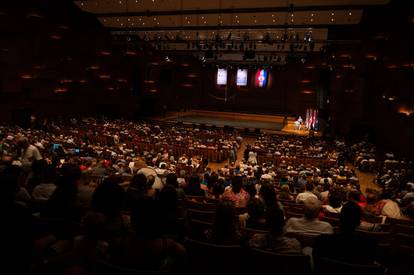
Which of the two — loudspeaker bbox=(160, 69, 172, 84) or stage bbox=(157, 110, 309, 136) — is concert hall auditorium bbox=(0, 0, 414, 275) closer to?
loudspeaker bbox=(160, 69, 172, 84)

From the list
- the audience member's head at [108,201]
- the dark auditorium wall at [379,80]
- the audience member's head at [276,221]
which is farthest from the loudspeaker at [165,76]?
the audience member's head at [276,221]

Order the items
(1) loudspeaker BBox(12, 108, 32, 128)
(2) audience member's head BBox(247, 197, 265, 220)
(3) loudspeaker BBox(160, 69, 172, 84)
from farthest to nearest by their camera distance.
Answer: (3) loudspeaker BBox(160, 69, 172, 84), (1) loudspeaker BBox(12, 108, 32, 128), (2) audience member's head BBox(247, 197, 265, 220)

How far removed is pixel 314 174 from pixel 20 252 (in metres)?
11.2

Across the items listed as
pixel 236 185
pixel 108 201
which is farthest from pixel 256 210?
pixel 236 185

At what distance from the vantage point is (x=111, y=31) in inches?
1148

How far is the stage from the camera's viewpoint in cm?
2739

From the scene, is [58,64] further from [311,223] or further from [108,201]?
[311,223]

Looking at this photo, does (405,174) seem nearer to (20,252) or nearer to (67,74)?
(20,252)

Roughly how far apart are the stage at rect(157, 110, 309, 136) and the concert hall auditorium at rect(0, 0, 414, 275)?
12.2 inches

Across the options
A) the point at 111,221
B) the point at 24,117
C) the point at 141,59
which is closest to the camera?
the point at 111,221

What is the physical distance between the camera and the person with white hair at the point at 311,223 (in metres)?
3.68

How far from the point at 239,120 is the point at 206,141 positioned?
13.6 m

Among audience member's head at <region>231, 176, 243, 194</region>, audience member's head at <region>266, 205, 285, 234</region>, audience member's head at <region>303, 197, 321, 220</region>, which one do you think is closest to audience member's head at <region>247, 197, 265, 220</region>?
audience member's head at <region>303, 197, 321, 220</region>

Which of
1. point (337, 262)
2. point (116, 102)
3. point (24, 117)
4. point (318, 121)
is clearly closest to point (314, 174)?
point (337, 262)
